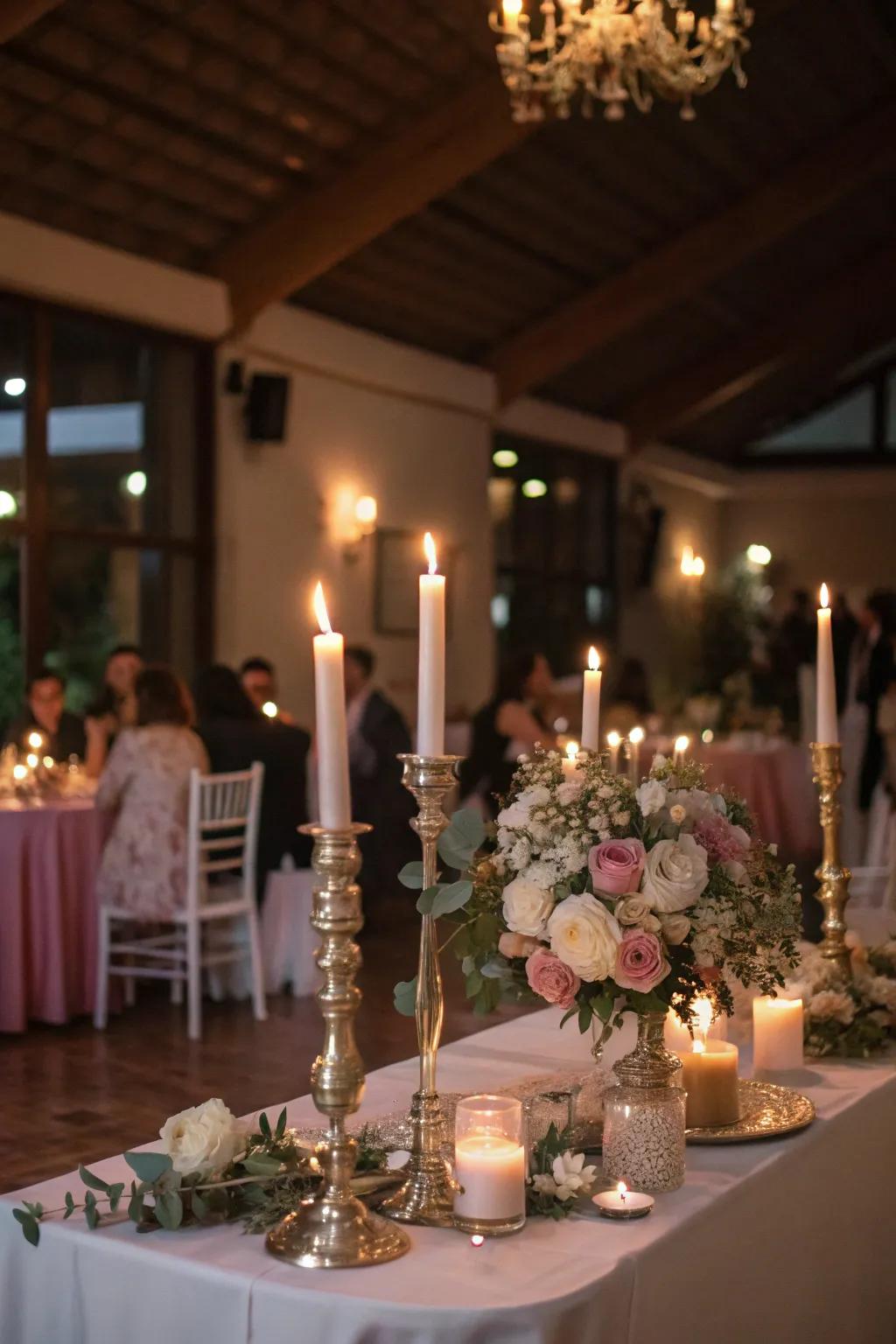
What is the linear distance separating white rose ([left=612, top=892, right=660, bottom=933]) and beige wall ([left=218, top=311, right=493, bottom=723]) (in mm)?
7153

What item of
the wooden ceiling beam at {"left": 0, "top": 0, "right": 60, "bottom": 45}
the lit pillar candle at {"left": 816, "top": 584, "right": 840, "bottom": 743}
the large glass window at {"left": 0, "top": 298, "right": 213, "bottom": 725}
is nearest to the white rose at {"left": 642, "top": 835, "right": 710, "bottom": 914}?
the lit pillar candle at {"left": 816, "top": 584, "right": 840, "bottom": 743}

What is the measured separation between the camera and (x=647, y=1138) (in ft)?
5.97

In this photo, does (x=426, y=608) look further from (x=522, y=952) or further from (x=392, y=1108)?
(x=392, y=1108)

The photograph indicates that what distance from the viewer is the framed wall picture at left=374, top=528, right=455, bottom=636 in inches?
406

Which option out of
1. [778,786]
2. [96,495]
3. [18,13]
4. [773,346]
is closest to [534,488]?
[773,346]

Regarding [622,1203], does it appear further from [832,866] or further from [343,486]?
[343,486]

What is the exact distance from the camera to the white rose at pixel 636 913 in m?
1.76

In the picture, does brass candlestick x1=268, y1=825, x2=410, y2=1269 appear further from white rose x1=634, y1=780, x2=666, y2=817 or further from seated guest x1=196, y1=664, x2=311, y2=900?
seated guest x1=196, y1=664, x2=311, y2=900

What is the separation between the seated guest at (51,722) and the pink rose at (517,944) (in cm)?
541

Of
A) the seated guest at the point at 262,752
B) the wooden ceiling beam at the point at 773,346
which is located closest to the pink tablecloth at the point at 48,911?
the seated guest at the point at 262,752

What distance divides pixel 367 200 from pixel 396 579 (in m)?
2.93

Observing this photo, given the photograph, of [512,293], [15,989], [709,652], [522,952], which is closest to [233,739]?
[15,989]

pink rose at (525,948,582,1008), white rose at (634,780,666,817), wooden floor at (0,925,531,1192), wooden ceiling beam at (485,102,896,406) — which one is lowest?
wooden floor at (0,925,531,1192)

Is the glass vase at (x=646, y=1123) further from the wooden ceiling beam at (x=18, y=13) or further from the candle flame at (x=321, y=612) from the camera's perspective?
the wooden ceiling beam at (x=18, y=13)
